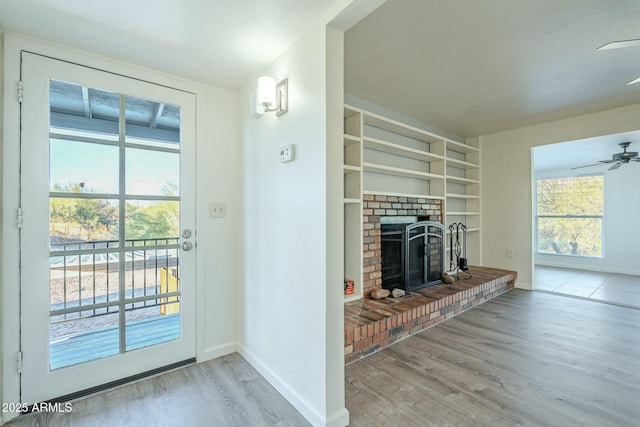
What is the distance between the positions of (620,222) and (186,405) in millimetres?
7828

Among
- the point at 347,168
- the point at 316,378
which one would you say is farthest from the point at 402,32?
the point at 316,378

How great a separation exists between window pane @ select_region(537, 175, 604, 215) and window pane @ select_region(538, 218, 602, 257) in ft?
0.65

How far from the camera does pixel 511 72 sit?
2.54 meters

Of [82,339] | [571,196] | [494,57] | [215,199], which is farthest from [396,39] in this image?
[571,196]

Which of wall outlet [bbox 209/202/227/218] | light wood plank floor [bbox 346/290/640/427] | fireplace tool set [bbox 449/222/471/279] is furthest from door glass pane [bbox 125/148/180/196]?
fireplace tool set [bbox 449/222/471/279]

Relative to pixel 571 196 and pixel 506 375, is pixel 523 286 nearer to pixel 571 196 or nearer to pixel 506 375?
Answer: pixel 506 375

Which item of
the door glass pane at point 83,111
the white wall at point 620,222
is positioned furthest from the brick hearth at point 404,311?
the white wall at point 620,222

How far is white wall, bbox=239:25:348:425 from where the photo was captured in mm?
1582

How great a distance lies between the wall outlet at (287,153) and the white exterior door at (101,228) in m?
0.89

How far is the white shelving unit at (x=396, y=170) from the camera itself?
280 cm

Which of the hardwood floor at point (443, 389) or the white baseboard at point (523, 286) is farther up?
the white baseboard at point (523, 286)

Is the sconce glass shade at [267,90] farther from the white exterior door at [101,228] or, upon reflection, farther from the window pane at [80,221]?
the window pane at [80,221]

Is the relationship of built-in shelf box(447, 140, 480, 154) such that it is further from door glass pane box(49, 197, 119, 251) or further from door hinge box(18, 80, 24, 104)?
door hinge box(18, 80, 24, 104)

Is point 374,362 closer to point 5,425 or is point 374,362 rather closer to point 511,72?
point 5,425
